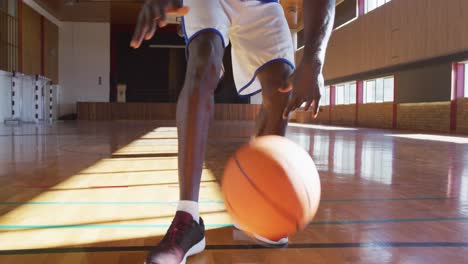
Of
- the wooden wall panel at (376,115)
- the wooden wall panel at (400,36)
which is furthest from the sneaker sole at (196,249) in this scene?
the wooden wall panel at (376,115)

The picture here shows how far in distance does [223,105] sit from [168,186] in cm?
2303

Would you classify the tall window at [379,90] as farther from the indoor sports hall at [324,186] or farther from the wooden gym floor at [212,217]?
the wooden gym floor at [212,217]

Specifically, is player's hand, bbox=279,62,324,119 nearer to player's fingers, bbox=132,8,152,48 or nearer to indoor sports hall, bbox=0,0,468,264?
indoor sports hall, bbox=0,0,468,264

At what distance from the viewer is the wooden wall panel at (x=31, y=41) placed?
1956cm

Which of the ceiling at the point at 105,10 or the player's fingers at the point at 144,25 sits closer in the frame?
the player's fingers at the point at 144,25

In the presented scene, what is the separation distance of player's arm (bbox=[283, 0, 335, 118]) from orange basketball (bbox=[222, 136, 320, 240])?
162 millimetres

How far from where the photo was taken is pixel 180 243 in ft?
4.87

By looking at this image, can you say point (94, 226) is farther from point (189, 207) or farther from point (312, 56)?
point (312, 56)

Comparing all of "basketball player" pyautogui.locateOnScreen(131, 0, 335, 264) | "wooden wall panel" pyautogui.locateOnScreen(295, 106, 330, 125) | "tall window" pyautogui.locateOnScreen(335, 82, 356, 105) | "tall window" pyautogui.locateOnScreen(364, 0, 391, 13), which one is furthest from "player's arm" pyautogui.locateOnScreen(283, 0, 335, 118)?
"wooden wall panel" pyautogui.locateOnScreen(295, 106, 330, 125)

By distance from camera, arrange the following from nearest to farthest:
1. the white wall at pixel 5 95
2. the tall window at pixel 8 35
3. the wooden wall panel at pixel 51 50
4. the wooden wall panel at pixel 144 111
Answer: the tall window at pixel 8 35
the white wall at pixel 5 95
the wooden wall panel at pixel 51 50
the wooden wall panel at pixel 144 111

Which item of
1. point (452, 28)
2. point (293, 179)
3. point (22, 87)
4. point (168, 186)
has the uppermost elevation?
point (452, 28)

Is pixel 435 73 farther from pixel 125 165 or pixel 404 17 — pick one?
pixel 125 165

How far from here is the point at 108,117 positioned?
25.3 m

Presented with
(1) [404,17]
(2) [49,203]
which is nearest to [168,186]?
(2) [49,203]
